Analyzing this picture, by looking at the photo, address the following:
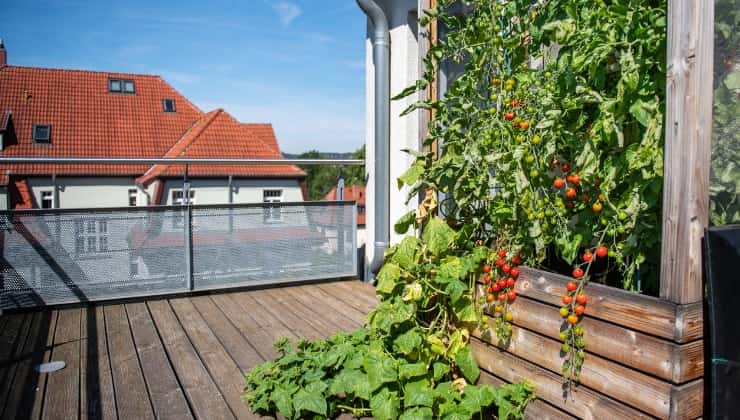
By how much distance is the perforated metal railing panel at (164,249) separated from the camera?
10.6 ft

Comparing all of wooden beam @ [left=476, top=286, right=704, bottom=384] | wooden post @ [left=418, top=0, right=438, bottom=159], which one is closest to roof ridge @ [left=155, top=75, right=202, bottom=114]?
wooden post @ [left=418, top=0, right=438, bottom=159]

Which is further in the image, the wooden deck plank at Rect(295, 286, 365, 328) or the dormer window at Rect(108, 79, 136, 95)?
the dormer window at Rect(108, 79, 136, 95)

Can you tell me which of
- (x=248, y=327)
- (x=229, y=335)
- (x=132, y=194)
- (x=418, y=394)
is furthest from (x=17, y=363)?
(x=132, y=194)

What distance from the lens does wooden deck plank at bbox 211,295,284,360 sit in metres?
2.60

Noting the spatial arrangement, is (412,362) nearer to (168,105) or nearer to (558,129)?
(558,129)

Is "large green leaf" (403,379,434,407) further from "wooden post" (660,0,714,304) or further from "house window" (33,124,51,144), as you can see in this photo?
"house window" (33,124,51,144)

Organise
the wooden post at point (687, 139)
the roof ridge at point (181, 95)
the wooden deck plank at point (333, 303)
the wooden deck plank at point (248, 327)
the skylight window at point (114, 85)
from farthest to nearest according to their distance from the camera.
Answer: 1. the roof ridge at point (181, 95)
2. the skylight window at point (114, 85)
3. the wooden deck plank at point (333, 303)
4. the wooden deck plank at point (248, 327)
5. the wooden post at point (687, 139)

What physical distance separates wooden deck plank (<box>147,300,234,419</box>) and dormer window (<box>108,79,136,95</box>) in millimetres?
23705

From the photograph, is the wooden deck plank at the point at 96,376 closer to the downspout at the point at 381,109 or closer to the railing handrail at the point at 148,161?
the railing handrail at the point at 148,161

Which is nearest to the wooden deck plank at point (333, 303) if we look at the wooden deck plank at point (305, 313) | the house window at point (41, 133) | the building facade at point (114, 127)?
the wooden deck plank at point (305, 313)

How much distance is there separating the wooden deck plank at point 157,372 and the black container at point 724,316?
1569 mm

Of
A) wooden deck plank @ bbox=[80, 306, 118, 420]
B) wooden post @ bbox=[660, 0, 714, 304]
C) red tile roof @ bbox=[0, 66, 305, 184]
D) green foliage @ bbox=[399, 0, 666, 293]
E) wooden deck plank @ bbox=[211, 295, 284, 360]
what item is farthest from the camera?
red tile roof @ bbox=[0, 66, 305, 184]

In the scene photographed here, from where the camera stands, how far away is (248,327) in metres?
2.96

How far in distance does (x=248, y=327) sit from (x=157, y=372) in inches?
26.9
